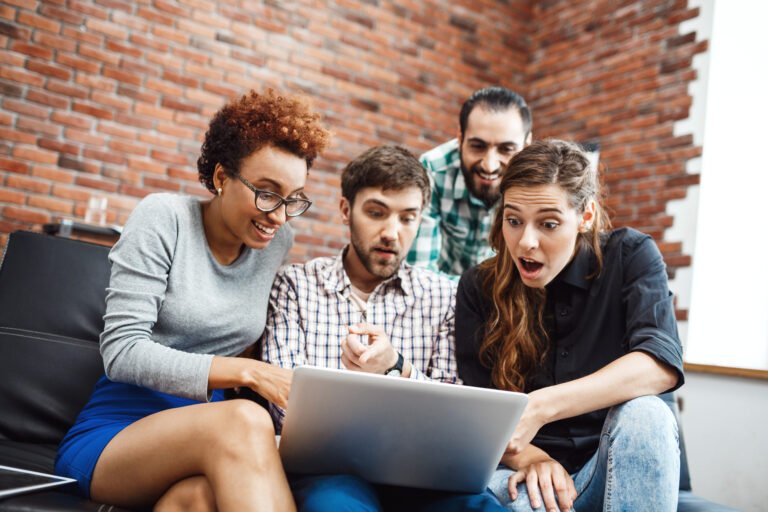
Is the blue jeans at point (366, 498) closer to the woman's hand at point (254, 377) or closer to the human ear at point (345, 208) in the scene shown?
the woman's hand at point (254, 377)

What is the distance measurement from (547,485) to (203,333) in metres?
0.82

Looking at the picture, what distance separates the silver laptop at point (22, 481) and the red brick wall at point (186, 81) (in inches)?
94.7

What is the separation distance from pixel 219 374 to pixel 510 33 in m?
4.28

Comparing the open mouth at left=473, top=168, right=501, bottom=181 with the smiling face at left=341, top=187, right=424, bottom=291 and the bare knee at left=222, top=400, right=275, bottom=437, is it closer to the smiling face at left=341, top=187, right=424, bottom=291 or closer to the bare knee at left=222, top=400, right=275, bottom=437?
the smiling face at left=341, top=187, right=424, bottom=291

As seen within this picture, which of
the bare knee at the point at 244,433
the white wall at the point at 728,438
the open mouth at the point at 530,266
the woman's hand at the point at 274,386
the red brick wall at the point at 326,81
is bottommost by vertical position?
the white wall at the point at 728,438

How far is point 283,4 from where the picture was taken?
4031 mm

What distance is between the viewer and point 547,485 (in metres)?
1.29

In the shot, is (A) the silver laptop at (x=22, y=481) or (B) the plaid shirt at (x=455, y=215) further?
(B) the plaid shirt at (x=455, y=215)

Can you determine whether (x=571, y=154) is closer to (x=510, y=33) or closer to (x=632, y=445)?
(x=632, y=445)

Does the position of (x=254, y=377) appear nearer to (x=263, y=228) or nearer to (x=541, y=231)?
(x=263, y=228)

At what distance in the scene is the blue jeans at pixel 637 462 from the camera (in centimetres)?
119

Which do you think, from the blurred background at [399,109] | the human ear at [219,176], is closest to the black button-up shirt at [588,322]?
Answer: the human ear at [219,176]

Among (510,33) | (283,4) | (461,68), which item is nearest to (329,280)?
(283,4)

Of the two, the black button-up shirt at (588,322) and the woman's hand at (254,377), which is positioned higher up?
the black button-up shirt at (588,322)
